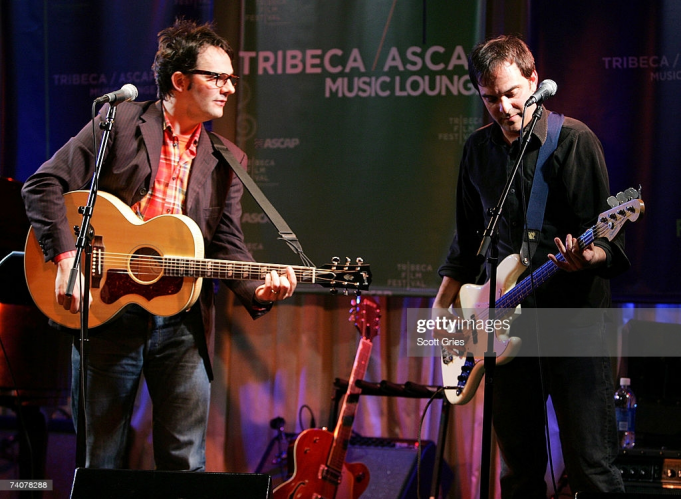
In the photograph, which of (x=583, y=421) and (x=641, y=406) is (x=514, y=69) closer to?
(x=583, y=421)

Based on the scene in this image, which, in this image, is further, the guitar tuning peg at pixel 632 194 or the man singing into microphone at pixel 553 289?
the man singing into microphone at pixel 553 289

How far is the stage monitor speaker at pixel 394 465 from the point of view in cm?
378

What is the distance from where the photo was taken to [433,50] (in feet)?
14.8

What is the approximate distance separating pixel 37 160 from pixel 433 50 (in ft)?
8.63

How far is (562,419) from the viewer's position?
2.86 meters

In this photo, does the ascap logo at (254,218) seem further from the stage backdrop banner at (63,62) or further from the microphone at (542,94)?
the microphone at (542,94)

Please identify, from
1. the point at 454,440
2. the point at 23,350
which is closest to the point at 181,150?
the point at 23,350

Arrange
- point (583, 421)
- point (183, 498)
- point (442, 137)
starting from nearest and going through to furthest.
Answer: point (183, 498)
point (583, 421)
point (442, 137)

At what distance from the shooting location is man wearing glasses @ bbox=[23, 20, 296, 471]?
3.11 meters

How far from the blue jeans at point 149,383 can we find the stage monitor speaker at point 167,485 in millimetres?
662

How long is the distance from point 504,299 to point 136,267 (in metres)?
1.53

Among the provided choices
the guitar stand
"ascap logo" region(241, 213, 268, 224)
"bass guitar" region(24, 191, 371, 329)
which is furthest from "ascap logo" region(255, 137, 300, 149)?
"bass guitar" region(24, 191, 371, 329)

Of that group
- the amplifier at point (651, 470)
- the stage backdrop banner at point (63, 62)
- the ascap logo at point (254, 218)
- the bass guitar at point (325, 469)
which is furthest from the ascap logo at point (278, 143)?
the amplifier at point (651, 470)

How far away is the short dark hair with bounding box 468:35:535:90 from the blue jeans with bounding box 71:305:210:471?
1.58m
